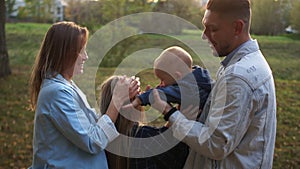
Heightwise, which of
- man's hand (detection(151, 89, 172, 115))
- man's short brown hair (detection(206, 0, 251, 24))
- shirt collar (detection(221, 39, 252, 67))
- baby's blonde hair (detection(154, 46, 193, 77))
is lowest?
man's hand (detection(151, 89, 172, 115))

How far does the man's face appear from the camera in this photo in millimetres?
1899

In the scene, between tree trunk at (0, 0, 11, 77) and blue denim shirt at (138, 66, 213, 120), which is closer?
blue denim shirt at (138, 66, 213, 120)

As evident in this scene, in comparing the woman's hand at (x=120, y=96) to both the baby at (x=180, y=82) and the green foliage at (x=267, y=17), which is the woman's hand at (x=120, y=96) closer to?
the baby at (x=180, y=82)

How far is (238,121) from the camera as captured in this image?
5.90 ft

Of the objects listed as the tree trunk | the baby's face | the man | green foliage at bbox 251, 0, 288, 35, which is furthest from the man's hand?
the tree trunk

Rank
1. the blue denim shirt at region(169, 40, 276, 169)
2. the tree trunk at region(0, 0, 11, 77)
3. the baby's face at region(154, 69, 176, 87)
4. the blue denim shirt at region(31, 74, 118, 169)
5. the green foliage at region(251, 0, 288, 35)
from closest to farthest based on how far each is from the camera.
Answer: the blue denim shirt at region(169, 40, 276, 169) < the blue denim shirt at region(31, 74, 118, 169) < the baby's face at region(154, 69, 176, 87) < the green foliage at region(251, 0, 288, 35) < the tree trunk at region(0, 0, 11, 77)

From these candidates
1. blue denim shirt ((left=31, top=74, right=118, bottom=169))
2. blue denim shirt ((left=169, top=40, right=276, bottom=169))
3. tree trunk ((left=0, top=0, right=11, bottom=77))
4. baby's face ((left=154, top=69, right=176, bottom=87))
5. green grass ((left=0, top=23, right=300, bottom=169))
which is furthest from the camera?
tree trunk ((left=0, top=0, right=11, bottom=77))

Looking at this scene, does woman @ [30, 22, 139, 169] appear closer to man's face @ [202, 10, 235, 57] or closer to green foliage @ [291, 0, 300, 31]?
man's face @ [202, 10, 235, 57]

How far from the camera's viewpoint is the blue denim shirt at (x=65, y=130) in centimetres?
192

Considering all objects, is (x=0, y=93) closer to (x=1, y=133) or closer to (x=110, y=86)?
(x=1, y=133)

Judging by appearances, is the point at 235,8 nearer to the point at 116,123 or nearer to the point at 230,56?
the point at 230,56

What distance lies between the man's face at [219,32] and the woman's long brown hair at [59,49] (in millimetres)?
623

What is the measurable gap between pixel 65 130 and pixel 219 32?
85 centimetres

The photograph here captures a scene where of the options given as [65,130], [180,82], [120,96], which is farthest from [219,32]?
[65,130]
